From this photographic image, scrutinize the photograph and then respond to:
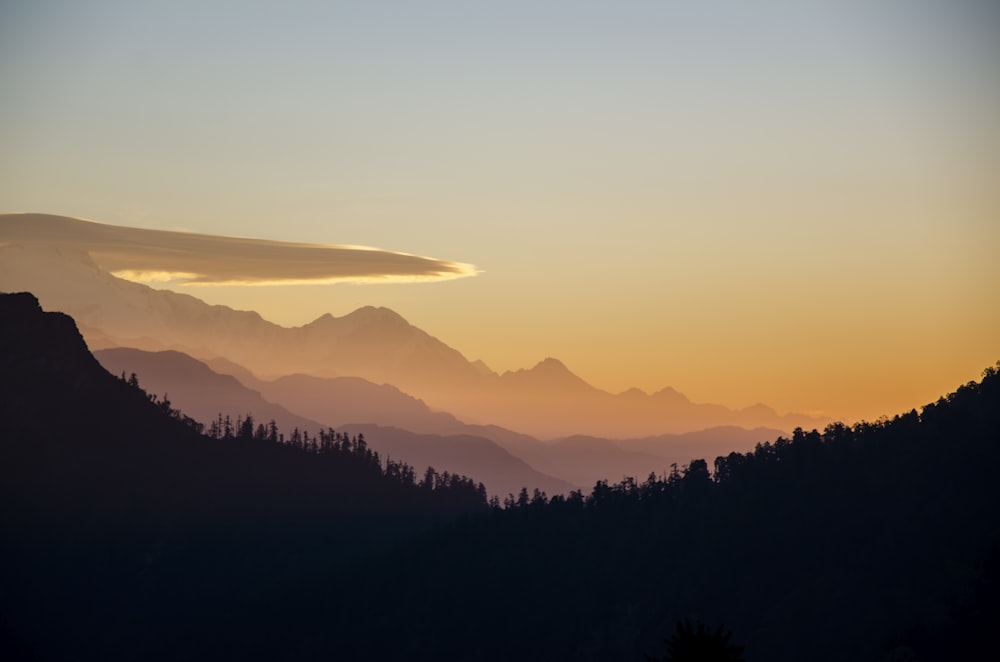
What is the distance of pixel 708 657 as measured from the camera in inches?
4112

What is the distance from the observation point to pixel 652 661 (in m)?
108

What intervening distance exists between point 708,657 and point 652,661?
540cm
